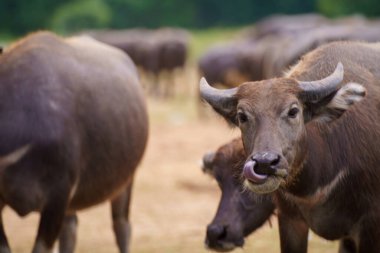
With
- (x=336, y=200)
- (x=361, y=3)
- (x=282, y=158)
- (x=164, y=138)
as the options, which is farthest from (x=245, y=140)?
(x=361, y=3)

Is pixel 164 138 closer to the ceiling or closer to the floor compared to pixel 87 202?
closer to the floor

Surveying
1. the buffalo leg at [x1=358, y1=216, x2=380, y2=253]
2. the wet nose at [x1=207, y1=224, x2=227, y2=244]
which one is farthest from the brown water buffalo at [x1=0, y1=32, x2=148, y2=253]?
the buffalo leg at [x1=358, y1=216, x2=380, y2=253]

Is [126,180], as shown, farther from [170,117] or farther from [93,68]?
[170,117]

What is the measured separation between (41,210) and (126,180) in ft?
4.49

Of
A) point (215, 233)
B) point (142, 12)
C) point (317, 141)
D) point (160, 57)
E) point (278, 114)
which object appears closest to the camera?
point (278, 114)

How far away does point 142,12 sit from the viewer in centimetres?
5309

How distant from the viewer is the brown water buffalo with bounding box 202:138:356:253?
6.54 m

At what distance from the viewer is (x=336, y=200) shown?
5539 mm

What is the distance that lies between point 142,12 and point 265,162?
48.8m

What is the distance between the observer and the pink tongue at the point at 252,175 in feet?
16.1

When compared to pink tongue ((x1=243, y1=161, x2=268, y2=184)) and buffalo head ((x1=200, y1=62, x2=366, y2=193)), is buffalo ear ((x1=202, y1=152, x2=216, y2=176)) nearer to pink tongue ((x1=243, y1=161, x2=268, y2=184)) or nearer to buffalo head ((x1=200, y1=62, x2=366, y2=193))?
buffalo head ((x1=200, y1=62, x2=366, y2=193))

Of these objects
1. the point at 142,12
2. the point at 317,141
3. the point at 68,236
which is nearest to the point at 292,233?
the point at 317,141

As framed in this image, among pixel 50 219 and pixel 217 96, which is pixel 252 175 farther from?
pixel 50 219

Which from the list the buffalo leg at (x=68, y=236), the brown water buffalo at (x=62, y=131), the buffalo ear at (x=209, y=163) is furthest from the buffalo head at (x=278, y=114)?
the buffalo leg at (x=68, y=236)
